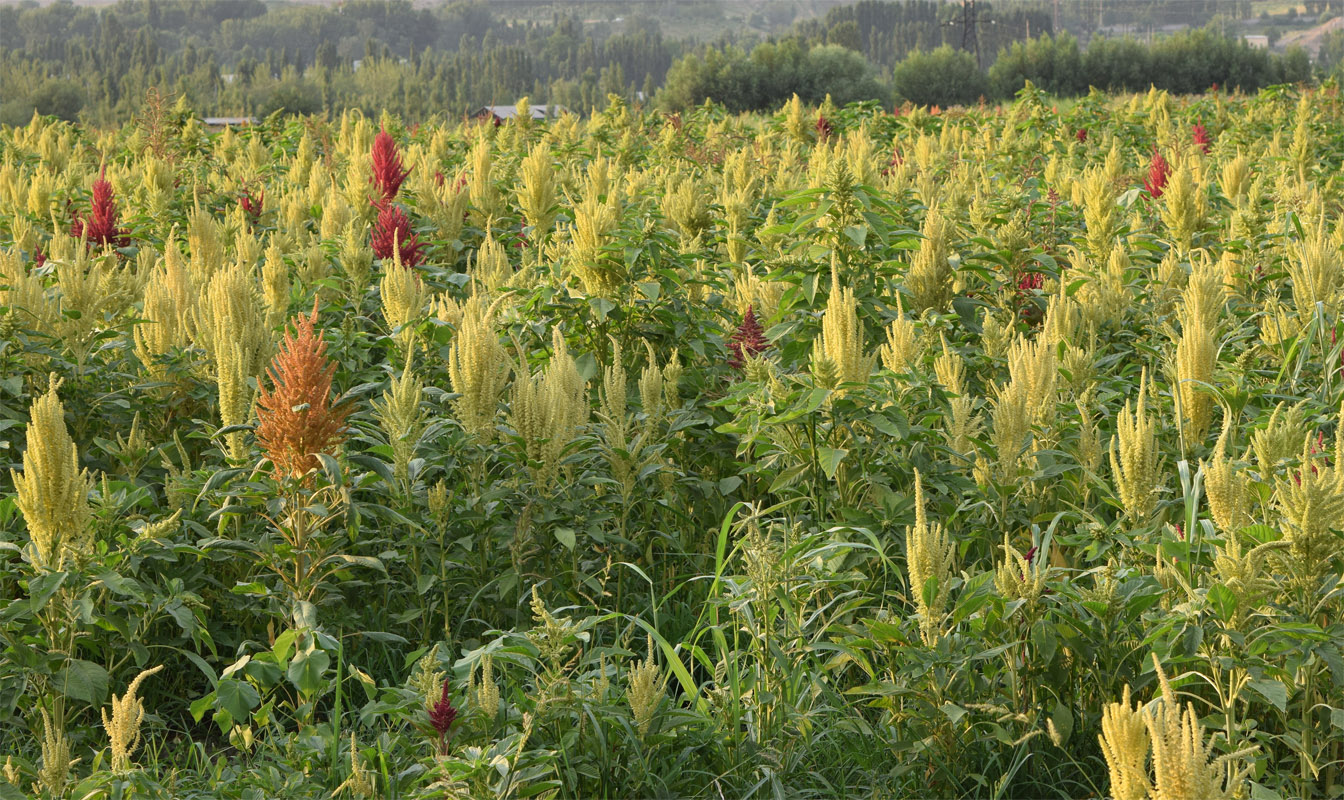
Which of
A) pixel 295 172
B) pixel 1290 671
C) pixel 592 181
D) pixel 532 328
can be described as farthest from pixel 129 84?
pixel 1290 671

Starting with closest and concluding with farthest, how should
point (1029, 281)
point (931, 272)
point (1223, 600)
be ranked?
point (1223, 600), point (931, 272), point (1029, 281)

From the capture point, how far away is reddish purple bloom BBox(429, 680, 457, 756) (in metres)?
2.18

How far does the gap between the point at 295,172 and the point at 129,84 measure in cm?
3837

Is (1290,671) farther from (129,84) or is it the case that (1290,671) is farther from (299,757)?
(129,84)

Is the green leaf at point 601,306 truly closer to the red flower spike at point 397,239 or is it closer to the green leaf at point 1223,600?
the red flower spike at point 397,239

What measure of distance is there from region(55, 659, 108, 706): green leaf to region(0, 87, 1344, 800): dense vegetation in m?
0.02

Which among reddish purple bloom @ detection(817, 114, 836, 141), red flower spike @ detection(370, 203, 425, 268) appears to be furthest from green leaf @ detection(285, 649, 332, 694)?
reddish purple bloom @ detection(817, 114, 836, 141)

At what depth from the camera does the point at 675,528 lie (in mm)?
3834

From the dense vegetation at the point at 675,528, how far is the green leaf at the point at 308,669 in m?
0.01

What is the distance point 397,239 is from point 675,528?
2531 millimetres

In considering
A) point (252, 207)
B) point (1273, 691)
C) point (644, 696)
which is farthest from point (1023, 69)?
point (644, 696)

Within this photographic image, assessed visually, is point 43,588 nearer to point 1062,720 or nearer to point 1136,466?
point 1062,720

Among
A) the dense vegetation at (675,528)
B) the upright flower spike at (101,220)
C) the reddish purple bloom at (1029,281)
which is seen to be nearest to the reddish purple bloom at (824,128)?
the reddish purple bloom at (1029,281)

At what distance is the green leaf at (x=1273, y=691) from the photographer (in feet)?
7.31
